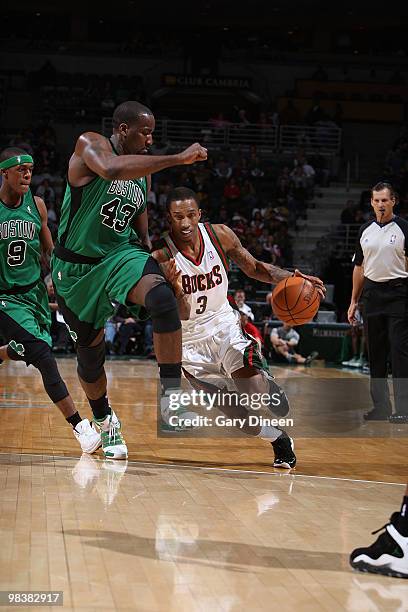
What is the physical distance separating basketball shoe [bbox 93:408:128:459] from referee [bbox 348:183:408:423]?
2.66 meters

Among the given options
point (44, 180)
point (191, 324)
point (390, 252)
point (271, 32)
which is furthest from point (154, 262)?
point (271, 32)

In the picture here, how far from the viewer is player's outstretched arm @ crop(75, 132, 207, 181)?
3975 millimetres

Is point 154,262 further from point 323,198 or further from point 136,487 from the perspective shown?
point 323,198

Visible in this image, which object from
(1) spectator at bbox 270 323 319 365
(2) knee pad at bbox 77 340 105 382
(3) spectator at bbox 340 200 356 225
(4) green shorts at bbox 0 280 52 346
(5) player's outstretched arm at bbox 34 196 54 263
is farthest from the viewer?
(3) spectator at bbox 340 200 356 225

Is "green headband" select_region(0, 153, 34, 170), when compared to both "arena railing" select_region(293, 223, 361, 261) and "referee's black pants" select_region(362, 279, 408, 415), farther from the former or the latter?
"arena railing" select_region(293, 223, 361, 261)

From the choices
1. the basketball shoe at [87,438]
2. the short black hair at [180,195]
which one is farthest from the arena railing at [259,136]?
the basketball shoe at [87,438]

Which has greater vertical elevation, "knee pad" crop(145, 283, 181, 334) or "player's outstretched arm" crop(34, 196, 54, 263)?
"player's outstretched arm" crop(34, 196, 54, 263)

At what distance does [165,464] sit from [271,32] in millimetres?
22228

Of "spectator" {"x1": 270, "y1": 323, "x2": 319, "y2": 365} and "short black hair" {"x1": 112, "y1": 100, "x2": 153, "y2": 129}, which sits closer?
"short black hair" {"x1": 112, "y1": 100, "x2": 153, "y2": 129}

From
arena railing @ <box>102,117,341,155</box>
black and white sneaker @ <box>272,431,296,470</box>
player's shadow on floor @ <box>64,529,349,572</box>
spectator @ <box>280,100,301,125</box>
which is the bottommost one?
black and white sneaker @ <box>272,431,296,470</box>

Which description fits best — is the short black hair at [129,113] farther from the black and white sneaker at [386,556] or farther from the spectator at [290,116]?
the spectator at [290,116]

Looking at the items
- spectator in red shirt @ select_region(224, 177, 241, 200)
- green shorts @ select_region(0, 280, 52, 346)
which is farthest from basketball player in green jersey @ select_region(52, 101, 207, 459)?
spectator in red shirt @ select_region(224, 177, 241, 200)

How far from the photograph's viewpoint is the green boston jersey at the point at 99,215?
4766 mm

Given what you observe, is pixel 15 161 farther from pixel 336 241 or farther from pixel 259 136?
pixel 259 136
